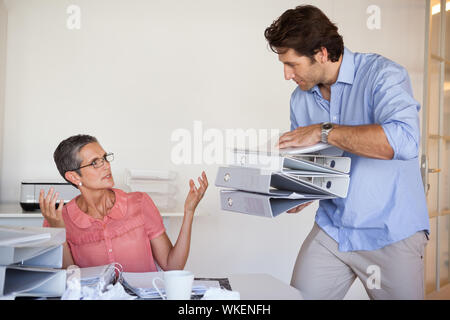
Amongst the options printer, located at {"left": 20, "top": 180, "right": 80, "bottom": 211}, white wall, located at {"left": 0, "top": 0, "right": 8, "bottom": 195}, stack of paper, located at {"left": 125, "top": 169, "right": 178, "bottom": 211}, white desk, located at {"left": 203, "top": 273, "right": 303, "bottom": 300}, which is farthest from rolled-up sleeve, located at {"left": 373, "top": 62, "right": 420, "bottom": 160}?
white wall, located at {"left": 0, "top": 0, "right": 8, "bottom": 195}

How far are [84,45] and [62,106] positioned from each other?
0.43m

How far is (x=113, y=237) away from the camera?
1.94 m

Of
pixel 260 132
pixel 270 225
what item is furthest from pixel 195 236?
pixel 260 132

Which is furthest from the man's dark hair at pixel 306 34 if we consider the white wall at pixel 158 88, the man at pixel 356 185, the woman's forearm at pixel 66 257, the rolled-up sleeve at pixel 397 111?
the white wall at pixel 158 88

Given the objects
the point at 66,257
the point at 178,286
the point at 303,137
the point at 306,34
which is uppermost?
the point at 306,34

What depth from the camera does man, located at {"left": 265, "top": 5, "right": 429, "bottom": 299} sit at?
1.52m

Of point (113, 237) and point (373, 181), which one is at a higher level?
point (373, 181)

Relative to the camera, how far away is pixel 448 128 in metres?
3.56

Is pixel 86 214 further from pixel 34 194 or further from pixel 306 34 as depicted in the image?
pixel 306 34

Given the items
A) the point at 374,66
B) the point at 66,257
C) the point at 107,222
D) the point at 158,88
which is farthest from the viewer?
the point at 158,88

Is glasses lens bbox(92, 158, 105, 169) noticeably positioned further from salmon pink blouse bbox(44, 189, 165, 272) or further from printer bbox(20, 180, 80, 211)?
printer bbox(20, 180, 80, 211)

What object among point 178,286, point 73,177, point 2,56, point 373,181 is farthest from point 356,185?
point 2,56

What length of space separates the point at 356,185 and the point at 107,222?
3.25 ft
